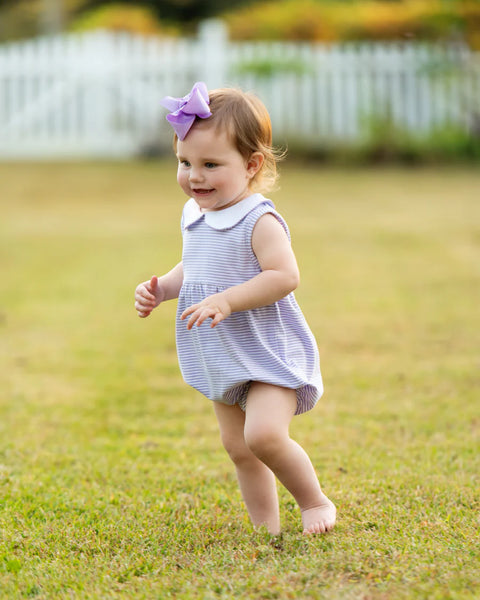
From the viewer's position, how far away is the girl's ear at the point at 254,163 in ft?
8.64

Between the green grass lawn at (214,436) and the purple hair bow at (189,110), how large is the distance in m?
1.18

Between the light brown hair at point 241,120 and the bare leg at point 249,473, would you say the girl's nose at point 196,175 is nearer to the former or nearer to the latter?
the light brown hair at point 241,120

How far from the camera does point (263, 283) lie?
8.20 ft

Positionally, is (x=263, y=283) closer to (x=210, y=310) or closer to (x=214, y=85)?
(x=210, y=310)

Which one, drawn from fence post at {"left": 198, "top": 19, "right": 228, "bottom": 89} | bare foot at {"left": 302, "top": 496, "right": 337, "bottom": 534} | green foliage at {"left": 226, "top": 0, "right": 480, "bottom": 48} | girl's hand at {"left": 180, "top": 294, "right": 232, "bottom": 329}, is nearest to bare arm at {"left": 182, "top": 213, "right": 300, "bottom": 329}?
girl's hand at {"left": 180, "top": 294, "right": 232, "bottom": 329}

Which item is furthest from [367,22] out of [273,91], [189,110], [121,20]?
[189,110]

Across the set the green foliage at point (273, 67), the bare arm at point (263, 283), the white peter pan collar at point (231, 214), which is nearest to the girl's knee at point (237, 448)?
the bare arm at point (263, 283)

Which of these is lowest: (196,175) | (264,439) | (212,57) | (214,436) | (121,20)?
(214,436)

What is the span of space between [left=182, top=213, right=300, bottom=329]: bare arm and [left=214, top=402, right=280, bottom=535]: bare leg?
380 millimetres

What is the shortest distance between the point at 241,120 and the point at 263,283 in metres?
0.47

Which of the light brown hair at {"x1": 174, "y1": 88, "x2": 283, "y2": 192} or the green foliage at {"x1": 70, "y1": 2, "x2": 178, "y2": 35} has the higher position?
the green foliage at {"x1": 70, "y1": 2, "x2": 178, "y2": 35}

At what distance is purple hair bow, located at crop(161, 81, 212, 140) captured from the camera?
99.0 inches

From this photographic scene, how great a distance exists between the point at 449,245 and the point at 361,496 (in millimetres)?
5350

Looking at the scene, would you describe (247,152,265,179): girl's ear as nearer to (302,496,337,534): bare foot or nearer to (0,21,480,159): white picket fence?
(302,496,337,534): bare foot
